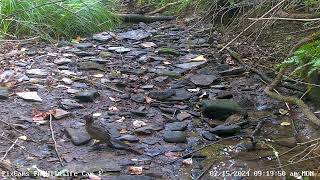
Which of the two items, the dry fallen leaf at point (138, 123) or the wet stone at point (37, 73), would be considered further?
the wet stone at point (37, 73)

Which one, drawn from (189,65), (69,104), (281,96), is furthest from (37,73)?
(281,96)

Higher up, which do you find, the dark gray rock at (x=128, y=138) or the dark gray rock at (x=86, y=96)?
the dark gray rock at (x=86, y=96)

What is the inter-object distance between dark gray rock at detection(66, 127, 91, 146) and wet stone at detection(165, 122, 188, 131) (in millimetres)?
663

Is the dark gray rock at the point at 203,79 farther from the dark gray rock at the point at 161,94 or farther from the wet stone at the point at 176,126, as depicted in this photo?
the wet stone at the point at 176,126

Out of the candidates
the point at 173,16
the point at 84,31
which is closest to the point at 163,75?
the point at 84,31

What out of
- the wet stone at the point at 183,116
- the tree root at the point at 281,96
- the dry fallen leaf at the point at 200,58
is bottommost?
the dry fallen leaf at the point at 200,58

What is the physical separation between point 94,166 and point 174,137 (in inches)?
29.2

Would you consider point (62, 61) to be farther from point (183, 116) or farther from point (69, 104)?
point (183, 116)

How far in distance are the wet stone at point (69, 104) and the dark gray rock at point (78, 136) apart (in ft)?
1.39

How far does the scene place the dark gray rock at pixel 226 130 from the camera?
11.5ft

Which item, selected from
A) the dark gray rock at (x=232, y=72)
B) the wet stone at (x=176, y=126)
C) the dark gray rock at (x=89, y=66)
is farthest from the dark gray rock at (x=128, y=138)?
the dark gray rock at (x=232, y=72)

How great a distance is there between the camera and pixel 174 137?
3.45 meters

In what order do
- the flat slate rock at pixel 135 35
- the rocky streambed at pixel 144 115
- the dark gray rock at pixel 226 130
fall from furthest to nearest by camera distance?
the flat slate rock at pixel 135 35
the dark gray rock at pixel 226 130
the rocky streambed at pixel 144 115

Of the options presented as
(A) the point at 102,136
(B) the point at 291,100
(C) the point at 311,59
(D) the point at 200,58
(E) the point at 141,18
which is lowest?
(E) the point at 141,18
